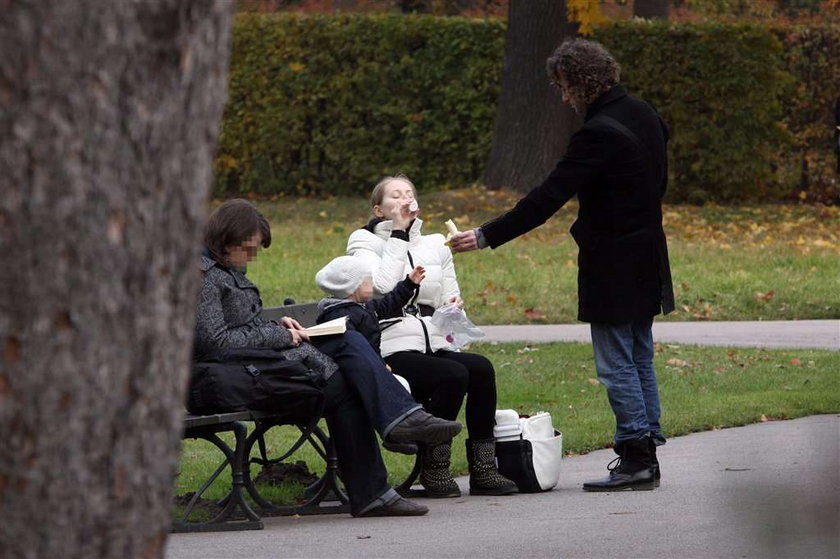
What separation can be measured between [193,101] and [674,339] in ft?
29.9

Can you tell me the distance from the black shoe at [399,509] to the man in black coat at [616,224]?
0.85 m

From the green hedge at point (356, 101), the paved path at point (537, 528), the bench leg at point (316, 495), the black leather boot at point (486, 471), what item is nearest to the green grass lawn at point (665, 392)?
the bench leg at point (316, 495)

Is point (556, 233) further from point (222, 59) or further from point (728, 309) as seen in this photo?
point (222, 59)

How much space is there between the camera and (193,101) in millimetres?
2346

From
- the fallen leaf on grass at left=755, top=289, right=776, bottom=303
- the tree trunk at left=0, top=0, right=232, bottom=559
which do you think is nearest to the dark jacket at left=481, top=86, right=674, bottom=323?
the tree trunk at left=0, top=0, right=232, bottom=559

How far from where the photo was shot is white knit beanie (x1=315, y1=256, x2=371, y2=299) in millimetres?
6426

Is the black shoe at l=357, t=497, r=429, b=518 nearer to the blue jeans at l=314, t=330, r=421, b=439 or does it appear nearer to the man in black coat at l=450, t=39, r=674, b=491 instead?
the blue jeans at l=314, t=330, r=421, b=439

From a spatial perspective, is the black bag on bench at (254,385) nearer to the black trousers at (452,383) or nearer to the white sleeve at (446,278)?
the black trousers at (452,383)

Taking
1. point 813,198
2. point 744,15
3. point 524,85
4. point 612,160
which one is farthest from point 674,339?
point 744,15

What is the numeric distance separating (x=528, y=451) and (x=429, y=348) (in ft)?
1.96

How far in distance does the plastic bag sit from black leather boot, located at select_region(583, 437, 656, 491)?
31.1 inches

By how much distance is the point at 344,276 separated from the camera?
21.1 feet

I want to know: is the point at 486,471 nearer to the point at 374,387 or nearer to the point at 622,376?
the point at 622,376

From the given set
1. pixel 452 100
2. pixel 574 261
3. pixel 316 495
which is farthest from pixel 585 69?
pixel 452 100
